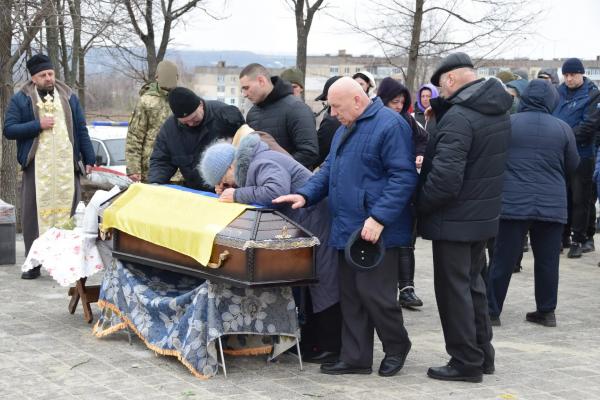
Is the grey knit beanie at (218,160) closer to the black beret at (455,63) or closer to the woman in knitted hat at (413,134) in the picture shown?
the woman in knitted hat at (413,134)

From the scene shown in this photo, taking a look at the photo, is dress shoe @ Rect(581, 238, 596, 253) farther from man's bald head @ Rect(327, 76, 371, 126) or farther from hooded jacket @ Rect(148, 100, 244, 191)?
man's bald head @ Rect(327, 76, 371, 126)

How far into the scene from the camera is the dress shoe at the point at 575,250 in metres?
11.0

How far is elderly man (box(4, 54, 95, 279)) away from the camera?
8906 millimetres

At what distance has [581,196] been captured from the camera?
10.9 meters

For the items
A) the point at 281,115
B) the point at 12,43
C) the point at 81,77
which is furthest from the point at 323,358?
the point at 81,77

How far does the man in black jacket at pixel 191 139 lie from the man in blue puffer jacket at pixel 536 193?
2.11 metres

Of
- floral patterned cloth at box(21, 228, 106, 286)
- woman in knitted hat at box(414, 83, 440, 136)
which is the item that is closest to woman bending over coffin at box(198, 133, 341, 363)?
floral patterned cloth at box(21, 228, 106, 286)

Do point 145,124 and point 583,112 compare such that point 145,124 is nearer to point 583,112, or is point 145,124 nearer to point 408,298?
point 408,298

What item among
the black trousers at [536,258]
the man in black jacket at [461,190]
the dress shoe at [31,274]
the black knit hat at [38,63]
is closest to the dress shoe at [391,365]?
the man in black jacket at [461,190]

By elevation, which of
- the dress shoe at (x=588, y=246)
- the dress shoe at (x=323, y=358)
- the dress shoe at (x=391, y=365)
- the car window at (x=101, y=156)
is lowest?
the dress shoe at (x=588, y=246)

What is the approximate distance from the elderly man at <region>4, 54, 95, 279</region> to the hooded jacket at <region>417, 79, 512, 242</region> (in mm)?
4473

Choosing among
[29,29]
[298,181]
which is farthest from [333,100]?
[29,29]

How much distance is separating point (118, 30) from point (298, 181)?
9.68m

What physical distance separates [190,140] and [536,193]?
103 inches
